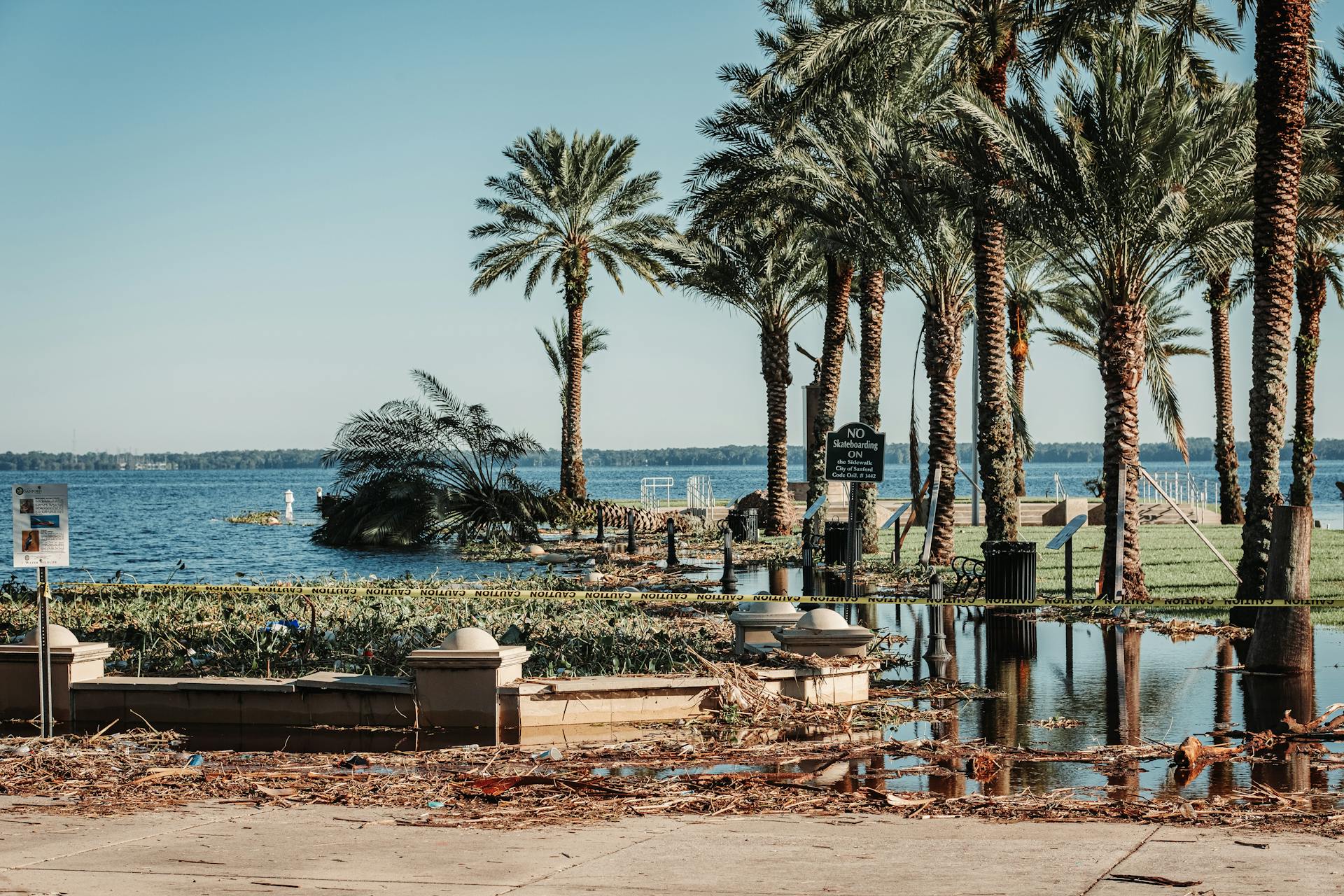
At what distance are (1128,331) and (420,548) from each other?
86.2 feet

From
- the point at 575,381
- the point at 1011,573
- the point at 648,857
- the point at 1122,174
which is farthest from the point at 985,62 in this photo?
the point at 575,381

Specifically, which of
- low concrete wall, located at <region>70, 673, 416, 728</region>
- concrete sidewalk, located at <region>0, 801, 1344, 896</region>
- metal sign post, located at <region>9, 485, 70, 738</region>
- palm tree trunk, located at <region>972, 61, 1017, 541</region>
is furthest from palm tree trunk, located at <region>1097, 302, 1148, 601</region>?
metal sign post, located at <region>9, 485, 70, 738</region>

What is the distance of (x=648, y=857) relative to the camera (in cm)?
607

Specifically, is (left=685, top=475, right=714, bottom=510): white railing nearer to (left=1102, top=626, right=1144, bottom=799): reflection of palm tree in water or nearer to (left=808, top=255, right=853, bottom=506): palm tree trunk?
(left=808, top=255, right=853, bottom=506): palm tree trunk

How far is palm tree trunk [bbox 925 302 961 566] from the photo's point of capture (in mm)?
26016

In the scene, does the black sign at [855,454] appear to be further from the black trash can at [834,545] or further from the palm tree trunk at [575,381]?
the palm tree trunk at [575,381]

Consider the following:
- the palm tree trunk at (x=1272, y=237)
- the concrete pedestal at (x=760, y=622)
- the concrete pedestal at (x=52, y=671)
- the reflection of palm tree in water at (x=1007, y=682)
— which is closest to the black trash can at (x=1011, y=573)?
the reflection of palm tree in water at (x=1007, y=682)

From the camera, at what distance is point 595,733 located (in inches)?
388

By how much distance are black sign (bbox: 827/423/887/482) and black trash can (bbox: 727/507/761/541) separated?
55.6ft

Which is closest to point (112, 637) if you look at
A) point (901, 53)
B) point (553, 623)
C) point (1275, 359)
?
point (553, 623)

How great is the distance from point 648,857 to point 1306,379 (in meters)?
23.9

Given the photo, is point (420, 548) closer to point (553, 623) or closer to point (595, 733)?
point (553, 623)

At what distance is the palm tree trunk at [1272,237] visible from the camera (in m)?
16.2

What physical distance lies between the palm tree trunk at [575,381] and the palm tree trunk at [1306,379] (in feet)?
72.2
